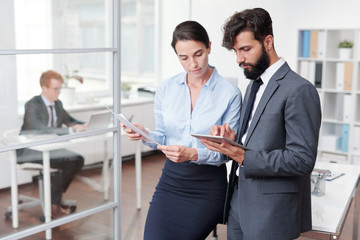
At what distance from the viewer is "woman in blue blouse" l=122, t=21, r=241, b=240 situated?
216 centimetres

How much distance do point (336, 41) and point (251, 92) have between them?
4373mm

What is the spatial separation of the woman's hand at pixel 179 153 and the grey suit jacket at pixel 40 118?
3.28ft

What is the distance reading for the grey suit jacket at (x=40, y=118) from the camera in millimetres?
2688

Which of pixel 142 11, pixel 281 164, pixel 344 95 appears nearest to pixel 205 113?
pixel 281 164

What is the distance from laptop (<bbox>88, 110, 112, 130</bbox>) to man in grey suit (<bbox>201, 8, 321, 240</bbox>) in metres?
1.44

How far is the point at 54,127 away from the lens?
9.35 ft

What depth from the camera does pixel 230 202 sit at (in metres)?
2.05

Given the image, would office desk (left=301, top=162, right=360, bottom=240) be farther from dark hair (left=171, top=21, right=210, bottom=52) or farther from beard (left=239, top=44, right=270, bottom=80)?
dark hair (left=171, top=21, right=210, bottom=52)

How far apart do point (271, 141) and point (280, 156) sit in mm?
71

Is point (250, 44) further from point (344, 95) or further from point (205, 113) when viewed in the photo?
point (344, 95)

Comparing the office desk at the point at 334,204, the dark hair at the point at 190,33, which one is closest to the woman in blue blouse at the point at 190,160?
the dark hair at the point at 190,33

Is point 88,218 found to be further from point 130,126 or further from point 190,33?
point 190,33

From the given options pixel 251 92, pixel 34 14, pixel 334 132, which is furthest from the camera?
pixel 334 132

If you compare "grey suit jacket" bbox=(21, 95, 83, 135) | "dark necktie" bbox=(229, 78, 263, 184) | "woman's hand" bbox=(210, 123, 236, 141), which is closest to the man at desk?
"grey suit jacket" bbox=(21, 95, 83, 135)
